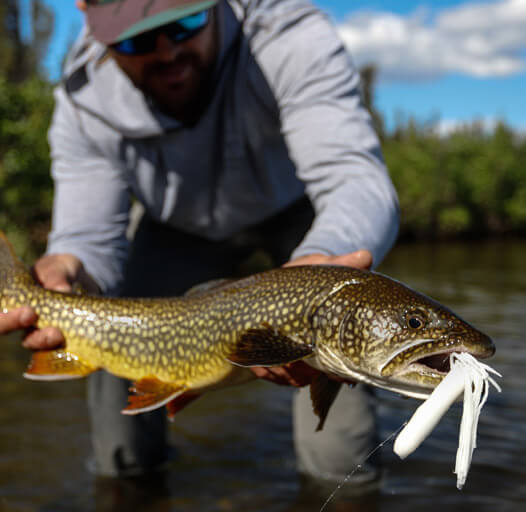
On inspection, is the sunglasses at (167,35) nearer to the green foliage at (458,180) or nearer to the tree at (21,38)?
the green foliage at (458,180)

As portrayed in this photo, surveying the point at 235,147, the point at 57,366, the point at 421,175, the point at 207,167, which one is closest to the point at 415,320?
the point at 57,366

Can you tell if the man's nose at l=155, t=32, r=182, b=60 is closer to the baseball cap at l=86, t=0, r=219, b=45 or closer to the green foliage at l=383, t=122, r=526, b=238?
the baseball cap at l=86, t=0, r=219, b=45

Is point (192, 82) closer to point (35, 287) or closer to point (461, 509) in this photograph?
point (35, 287)

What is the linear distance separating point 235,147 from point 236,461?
301 centimetres

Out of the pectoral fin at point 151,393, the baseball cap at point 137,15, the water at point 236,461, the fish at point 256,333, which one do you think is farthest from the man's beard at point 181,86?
the water at point 236,461

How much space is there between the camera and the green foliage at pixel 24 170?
46.6ft

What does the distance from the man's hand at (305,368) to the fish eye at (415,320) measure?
1.47 feet

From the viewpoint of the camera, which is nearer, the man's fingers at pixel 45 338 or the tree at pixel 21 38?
the man's fingers at pixel 45 338

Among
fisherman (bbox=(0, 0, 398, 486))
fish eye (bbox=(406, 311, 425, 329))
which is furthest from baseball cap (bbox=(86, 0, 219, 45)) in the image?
fish eye (bbox=(406, 311, 425, 329))

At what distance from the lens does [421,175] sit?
116 feet

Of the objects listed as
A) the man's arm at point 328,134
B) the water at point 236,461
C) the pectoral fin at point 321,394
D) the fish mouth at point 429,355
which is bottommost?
the water at point 236,461

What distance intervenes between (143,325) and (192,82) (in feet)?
5.00

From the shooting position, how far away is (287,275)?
2578mm

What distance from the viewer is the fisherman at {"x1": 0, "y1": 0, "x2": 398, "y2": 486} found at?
318 centimetres
